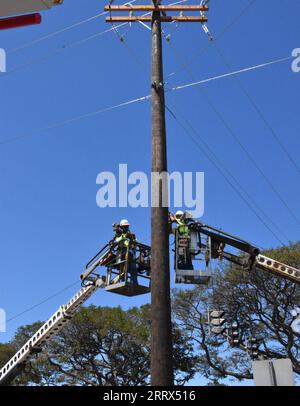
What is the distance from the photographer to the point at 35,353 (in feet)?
69.7

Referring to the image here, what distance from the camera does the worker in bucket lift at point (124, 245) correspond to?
11.7 metres

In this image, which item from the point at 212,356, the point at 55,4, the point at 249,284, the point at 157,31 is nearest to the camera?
the point at 55,4

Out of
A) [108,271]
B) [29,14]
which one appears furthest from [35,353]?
[29,14]

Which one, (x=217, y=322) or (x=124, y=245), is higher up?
(x=124, y=245)

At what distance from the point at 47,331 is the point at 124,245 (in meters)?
9.83

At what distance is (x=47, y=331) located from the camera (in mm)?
20703

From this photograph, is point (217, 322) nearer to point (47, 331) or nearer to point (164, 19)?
point (47, 331)

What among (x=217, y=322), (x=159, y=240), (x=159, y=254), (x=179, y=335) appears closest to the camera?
(x=159, y=254)

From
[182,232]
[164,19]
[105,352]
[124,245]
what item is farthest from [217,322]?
[105,352]

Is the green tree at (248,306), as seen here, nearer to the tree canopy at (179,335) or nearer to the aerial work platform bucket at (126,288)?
the tree canopy at (179,335)

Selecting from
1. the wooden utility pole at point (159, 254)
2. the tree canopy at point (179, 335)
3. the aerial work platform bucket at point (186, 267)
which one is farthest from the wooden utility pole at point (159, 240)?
the tree canopy at point (179, 335)

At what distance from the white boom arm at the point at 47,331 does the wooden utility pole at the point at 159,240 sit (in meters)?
11.0
